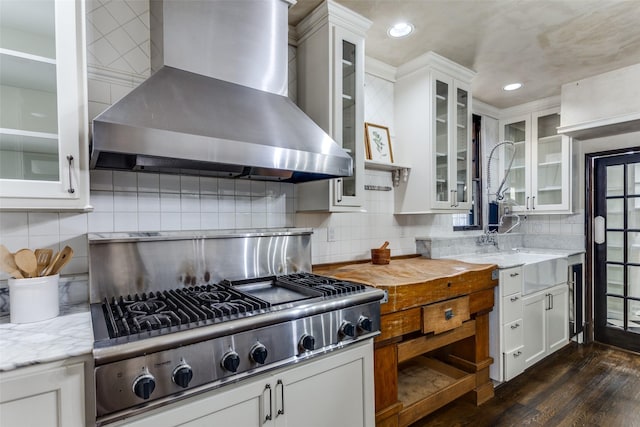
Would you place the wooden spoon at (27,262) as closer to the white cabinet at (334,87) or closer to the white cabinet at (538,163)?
the white cabinet at (334,87)

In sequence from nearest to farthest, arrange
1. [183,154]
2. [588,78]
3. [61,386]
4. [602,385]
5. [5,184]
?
[61,386]
[5,184]
[183,154]
[602,385]
[588,78]

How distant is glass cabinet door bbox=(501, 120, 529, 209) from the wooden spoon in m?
4.05

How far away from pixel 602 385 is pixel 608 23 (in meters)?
2.59

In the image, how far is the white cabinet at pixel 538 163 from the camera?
11.3 ft

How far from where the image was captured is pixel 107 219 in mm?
1617

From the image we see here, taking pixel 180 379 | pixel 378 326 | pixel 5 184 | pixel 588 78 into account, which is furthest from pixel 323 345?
pixel 588 78

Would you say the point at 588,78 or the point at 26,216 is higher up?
the point at 588,78

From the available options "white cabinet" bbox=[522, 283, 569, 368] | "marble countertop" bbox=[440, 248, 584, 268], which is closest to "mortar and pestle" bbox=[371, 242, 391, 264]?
"marble countertop" bbox=[440, 248, 584, 268]

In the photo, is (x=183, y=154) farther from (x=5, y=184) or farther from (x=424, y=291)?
(x=424, y=291)

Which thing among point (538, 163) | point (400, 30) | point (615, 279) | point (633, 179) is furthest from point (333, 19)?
point (615, 279)

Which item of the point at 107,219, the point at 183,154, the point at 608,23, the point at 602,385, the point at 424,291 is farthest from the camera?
the point at 602,385

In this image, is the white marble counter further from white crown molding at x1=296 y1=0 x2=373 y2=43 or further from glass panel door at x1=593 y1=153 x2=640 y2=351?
glass panel door at x1=593 y1=153 x2=640 y2=351

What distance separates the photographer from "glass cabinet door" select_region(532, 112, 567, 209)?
348 cm

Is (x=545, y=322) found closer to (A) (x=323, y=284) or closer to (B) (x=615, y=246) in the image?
(B) (x=615, y=246)
